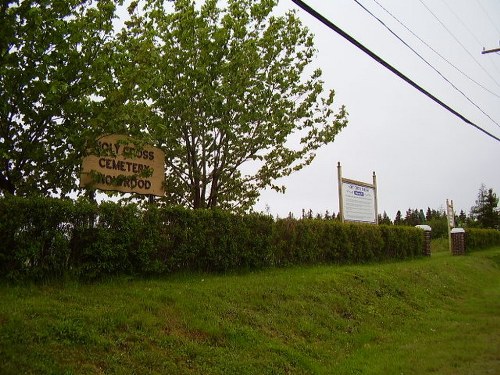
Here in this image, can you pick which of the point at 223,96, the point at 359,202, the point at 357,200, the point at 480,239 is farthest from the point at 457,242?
the point at 223,96

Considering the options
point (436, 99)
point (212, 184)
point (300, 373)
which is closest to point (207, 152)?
point (212, 184)

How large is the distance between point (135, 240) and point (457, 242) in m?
25.3

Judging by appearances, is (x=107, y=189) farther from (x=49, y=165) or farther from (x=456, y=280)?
(x=456, y=280)

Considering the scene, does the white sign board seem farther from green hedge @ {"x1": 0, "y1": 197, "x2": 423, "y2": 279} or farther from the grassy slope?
the grassy slope

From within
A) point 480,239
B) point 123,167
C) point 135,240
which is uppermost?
point 123,167

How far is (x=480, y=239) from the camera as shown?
113 feet

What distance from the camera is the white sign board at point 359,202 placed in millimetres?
18875

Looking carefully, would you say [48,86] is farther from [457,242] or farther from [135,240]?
[457,242]

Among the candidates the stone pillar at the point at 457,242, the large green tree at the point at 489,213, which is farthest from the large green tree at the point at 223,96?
the large green tree at the point at 489,213

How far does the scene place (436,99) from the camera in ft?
33.9

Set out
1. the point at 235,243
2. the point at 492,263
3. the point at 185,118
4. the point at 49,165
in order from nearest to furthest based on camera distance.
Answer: the point at 49,165
the point at 235,243
the point at 185,118
the point at 492,263

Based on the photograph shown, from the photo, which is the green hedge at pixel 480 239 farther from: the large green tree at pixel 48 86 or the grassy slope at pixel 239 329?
the large green tree at pixel 48 86

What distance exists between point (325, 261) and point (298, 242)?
1.93m

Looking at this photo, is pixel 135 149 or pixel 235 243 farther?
pixel 235 243
